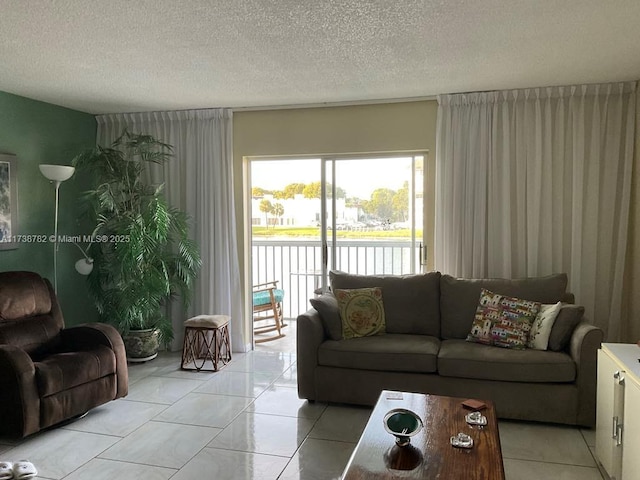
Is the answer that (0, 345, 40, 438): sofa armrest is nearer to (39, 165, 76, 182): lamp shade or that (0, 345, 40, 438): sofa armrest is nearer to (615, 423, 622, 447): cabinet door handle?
(39, 165, 76, 182): lamp shade

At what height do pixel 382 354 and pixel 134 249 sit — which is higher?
pixel 134 249

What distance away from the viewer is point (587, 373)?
322cm

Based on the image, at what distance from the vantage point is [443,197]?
4504 mm

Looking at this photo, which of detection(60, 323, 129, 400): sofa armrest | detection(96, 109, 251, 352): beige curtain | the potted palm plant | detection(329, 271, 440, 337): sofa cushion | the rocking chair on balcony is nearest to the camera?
detection(60, 323, 129, 400): sofa armrest

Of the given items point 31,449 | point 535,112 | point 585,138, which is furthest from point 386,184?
point 31,449

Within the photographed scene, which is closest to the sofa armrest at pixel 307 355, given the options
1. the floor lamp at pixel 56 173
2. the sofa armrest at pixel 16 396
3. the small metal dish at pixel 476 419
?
the small metal dish at pixel 476 419

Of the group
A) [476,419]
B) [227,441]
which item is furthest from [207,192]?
[476,419]

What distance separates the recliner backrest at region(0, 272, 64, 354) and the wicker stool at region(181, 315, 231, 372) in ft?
3.58

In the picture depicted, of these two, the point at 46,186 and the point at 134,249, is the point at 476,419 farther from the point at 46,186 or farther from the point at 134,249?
the point at 46,186

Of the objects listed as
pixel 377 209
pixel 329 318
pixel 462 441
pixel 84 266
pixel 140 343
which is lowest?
pixel 140 343

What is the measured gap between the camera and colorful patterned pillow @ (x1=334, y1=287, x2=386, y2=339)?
389cm

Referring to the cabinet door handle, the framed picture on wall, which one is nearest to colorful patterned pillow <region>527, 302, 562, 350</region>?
the cabinet door handle

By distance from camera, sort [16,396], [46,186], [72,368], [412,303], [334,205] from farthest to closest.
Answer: [334,205], [46,186], [412,303], [72,368], [16,396]

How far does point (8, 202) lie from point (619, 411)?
4.56 m
